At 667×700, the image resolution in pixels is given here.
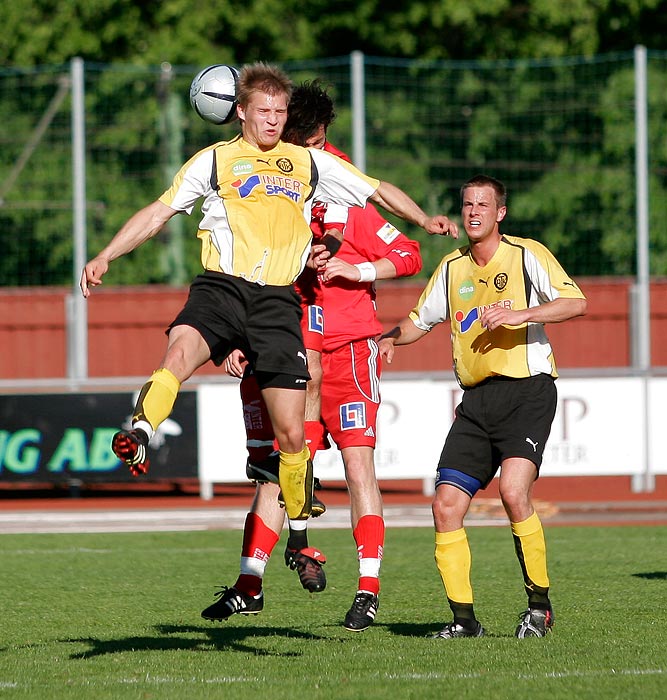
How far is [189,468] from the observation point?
16281 mm

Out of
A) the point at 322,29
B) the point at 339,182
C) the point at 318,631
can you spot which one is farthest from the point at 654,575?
the point at 322,29

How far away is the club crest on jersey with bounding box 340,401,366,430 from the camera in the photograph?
756cm

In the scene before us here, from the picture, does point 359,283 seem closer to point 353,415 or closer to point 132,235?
point 353,415

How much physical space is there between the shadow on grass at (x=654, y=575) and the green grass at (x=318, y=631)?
0.23ft

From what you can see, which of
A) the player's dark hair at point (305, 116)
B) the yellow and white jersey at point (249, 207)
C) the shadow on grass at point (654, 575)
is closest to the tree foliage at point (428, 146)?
the shadow on grass at point (654, 575)

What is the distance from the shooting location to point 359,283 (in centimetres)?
766

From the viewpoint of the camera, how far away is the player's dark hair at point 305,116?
7.37 meters

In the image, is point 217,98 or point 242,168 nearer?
point 242,168

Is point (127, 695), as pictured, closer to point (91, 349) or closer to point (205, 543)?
point (205, 543)

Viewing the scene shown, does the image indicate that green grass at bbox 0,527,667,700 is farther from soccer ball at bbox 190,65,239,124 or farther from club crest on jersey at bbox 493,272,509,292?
soccer ball at bbox 190,65,239,124

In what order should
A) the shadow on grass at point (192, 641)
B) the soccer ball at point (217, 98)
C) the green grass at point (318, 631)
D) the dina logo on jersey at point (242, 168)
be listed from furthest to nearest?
the soccer ball at point (217, 98)
the shadow on grass at point (192, 641)
the dina logo on jersey at point (242, 168)
the green grass at point (318, 631)

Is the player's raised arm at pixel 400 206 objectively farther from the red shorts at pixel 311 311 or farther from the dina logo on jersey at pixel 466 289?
the red shorts at pixel 311 311

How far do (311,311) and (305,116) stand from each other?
3.33 feet

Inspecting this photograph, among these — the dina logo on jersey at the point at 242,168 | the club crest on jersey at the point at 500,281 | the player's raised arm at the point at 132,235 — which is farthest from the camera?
the club crest on jersey at the point at 500,281
